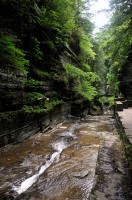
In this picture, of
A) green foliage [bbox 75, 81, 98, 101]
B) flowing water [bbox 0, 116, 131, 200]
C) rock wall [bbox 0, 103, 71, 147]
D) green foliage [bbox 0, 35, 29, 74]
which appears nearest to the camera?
flowing water [bbox 0, 116, 131, 200]

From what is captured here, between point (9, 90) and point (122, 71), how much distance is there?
14247 millimetres

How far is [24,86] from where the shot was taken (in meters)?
9.33

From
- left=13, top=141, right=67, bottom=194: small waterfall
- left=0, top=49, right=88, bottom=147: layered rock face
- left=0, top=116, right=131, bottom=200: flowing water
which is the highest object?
left=0, top=49, right=88, bottom=147: layered rock face

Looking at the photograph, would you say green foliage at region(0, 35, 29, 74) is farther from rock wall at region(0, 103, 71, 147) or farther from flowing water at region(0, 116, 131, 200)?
flowing water at region(0, 116, 131, 200)

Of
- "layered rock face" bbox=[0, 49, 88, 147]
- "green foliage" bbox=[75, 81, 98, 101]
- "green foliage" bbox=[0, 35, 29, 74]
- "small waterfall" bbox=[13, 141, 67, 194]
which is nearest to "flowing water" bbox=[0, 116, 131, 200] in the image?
"small waterfall" bbox=[13, 141, 67, 194]

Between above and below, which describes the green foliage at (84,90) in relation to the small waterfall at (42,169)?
above

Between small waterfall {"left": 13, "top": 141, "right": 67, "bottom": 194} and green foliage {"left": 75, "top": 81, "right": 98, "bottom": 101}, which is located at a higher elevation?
green foliage {"left": 75, "top": 81, "right": 98, "bottom": 101}

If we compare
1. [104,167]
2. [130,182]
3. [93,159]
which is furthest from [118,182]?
[93,159]

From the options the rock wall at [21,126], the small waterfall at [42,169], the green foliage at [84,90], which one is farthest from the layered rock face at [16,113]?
the green foliage at [84,90]

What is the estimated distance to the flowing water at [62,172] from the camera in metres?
3.99

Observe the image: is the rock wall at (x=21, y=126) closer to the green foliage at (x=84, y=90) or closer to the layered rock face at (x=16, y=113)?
the layered rock face at (x=16, y=113)

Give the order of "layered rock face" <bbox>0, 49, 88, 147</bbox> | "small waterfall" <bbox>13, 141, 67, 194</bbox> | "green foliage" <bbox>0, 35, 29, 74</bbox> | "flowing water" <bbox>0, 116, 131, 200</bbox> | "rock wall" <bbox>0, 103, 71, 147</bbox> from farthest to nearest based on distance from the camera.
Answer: "layered rock face" <bbox>0, 49, 88, 147</bbox> < "rock wall" <bbox>0, 103, 71, 147</bbox> < "green foliage" <bbox>0, 35, 29, 74</bbox> < "small waterfall" <bbox>13, 141, 67, 194</bbox> < "flowing water" <bbox>0, 116, 131, 200</bbox>

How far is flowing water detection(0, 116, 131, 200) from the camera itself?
3.99 m

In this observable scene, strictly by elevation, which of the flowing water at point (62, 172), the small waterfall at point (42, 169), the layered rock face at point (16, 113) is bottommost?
the small waterfall at point (42, 169)
